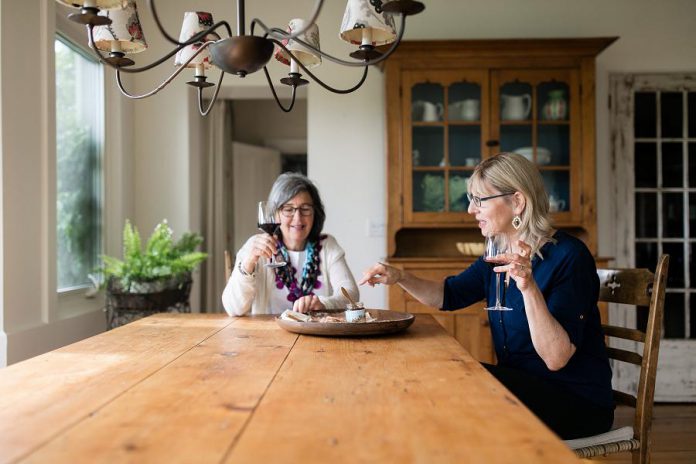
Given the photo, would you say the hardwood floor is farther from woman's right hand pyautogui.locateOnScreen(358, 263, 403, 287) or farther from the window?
the window

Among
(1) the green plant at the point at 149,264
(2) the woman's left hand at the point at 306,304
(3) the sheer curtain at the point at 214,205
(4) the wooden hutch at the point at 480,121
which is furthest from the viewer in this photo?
(3) the sheer curtain at the point at 214,205

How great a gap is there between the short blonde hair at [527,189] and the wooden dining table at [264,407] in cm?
46

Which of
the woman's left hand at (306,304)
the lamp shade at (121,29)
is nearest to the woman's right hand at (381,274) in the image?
the woman's left hand at (306,304)

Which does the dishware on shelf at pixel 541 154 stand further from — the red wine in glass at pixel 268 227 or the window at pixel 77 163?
the window at pixel 77 163

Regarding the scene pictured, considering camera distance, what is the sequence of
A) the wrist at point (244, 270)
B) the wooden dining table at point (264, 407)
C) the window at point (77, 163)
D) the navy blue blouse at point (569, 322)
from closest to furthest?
the wooden dining table at point (264, 407) < the navy blue blouse at point (569, 322) < the wrist at point (244, 270) < the window at point (77, 163)

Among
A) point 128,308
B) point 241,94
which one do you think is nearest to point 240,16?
point 128,308

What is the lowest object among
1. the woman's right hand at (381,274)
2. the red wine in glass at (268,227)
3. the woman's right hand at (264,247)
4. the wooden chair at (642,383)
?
the wooden chair at (642,383)

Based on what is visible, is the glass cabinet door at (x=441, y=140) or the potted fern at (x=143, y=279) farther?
the glass cabinet door at (x=441, y=140)

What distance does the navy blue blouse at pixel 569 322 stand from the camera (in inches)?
63.4

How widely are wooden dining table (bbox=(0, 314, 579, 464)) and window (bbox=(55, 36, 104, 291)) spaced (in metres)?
1.94

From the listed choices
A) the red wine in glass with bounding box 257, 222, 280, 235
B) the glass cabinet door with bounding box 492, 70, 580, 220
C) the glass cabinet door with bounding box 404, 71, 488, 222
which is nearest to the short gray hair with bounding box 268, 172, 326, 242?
the red wine in glass with bounding box 257, 222, 280, 235

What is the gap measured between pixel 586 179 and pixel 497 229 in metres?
1.92

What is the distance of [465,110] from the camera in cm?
361

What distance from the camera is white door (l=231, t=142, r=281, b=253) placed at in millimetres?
5613
